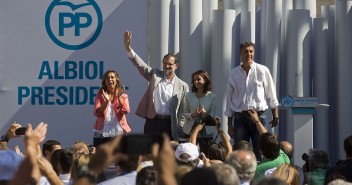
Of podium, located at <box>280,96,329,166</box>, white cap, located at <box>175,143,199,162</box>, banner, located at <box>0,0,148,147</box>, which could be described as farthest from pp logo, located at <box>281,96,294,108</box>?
white cap, located at <box>175,143,199,162</box>

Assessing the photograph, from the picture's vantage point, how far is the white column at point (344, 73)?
1280 cm

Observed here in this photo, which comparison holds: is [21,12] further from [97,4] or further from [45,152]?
[45,152]

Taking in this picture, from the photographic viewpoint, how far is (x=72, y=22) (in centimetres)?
1264

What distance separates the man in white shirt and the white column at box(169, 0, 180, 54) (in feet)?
4.46

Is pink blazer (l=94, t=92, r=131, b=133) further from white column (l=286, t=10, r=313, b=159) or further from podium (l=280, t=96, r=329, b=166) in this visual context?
white column (l=286, t=10, r=313, b=159)

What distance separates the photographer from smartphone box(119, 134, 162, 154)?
14.4 feet

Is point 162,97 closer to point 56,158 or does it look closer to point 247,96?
point 247,96

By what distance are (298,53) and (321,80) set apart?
520mm

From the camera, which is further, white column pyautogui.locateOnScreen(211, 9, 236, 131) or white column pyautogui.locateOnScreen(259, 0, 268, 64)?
white column pyautogui.locateOnScreen(259, 0, 268, 64)

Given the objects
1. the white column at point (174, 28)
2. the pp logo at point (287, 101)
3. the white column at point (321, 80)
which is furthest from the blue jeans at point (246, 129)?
the white column at point (174, 28)

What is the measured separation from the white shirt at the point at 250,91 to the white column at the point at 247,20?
1.25 meters

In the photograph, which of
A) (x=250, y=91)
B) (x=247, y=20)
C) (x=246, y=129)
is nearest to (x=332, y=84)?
(x=247, y=20)

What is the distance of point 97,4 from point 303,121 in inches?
124

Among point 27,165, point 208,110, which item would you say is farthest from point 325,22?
point 27,165
